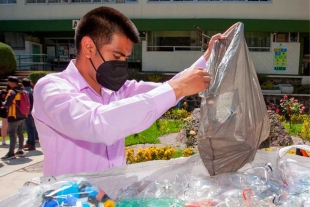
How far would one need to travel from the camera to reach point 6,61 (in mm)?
18719

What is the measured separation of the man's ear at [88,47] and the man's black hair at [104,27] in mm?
20

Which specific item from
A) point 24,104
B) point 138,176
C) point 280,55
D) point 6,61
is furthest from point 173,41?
point 138,176

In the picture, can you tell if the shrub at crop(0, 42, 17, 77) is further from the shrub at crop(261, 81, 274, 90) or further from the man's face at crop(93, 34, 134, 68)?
the man's face at crop(93, 34, 134, 68)

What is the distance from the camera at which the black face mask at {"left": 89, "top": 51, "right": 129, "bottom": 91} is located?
72.1 inches

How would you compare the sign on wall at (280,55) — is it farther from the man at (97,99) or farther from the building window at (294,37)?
the man at (97,99)

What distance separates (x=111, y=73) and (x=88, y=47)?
167 mm

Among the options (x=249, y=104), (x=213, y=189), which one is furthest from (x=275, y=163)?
(x=213, y=189)

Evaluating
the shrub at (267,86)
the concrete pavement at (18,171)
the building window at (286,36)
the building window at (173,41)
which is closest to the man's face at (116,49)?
the concrete pavement at (18,171)

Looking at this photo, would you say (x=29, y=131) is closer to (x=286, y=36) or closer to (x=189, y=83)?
(x=189, y=83)

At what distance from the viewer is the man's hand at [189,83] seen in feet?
5.02

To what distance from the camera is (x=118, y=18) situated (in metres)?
1.80

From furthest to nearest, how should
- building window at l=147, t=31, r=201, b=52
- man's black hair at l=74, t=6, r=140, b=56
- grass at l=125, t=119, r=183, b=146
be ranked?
building window at l=147, t=31, r=201, b=52 → grass at l=125, t=119, r=183, b=146 → man's black hair at l=74, t=6, r=140, b=56

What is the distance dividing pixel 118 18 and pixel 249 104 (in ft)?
2.50

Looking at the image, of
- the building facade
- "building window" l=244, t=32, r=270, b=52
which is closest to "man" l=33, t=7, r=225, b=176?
the building facade
